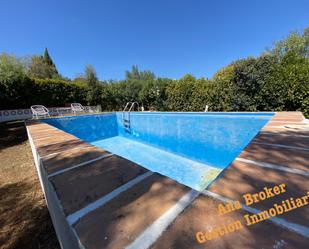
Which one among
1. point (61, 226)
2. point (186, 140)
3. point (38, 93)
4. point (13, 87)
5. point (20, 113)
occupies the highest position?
point (13, 87)

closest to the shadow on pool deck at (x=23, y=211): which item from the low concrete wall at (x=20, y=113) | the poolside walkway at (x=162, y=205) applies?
the poolside walkway at (x=162, y=205)

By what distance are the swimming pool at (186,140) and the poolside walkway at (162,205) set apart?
2.80 metres

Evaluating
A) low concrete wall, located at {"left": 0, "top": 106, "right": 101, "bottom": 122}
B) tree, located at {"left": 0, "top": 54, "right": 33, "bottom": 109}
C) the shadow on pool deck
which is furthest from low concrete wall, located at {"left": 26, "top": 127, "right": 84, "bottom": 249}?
tree, located at {"left": 0, "top": 54, "right": 33, "bottom": 109}

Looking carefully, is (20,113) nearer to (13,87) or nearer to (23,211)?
(13,87)


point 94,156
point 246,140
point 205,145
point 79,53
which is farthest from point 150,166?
point 79,53

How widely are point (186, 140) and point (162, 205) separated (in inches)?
213

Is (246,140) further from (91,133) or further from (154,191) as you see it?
(91,133)

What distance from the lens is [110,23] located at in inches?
582

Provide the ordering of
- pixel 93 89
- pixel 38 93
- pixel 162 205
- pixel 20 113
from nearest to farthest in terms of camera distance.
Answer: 1. pixel 162 205
2. pixel 20 113
3. pixel 38 93
4. pixel 93 89

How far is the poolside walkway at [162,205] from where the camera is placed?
0.63 m

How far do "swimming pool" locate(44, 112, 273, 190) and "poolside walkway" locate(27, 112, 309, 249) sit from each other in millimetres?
2797

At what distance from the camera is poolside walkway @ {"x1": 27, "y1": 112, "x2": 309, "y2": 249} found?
2.05ft

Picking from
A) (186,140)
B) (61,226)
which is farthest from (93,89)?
(61,226)

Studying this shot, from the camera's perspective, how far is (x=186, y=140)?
20.0 feet
